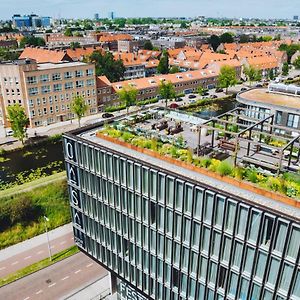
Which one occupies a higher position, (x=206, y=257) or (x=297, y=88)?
(x=297, y=88)

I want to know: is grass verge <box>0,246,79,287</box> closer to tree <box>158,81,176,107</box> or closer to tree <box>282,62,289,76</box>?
tree <box>158,81,176,107</box>

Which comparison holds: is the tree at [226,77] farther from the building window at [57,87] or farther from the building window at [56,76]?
the building window at [56,76]

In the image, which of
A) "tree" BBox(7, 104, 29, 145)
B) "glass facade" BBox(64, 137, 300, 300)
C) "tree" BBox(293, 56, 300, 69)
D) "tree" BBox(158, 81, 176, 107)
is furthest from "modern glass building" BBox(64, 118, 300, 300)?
"tree" BBox(293, 56, 300, 69)

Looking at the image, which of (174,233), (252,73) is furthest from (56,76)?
(252,73)

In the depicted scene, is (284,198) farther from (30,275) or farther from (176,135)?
(30,275)

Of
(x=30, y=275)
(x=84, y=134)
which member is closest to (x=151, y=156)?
(x=84, y=134)

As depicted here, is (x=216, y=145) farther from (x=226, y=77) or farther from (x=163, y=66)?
(x=163, y=66)
